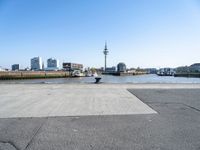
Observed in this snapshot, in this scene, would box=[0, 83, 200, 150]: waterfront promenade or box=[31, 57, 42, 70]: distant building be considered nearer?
box=[0, 83, 200, 150]: waterfront promenade

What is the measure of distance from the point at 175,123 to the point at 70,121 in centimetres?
313

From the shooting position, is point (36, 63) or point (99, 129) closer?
point (99, 129)

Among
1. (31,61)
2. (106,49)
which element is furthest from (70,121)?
(31,61)

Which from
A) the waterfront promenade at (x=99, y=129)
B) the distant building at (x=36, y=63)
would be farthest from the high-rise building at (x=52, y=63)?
the waterfront promenade at (x=99, y=129)

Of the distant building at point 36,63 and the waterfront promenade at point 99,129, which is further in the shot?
the distant building at point 36,63

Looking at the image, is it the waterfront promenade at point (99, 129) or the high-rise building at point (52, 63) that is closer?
the waterfront promenade at point (99, 129)

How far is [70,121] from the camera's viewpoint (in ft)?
18.8

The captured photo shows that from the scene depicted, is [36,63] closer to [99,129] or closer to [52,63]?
[52,63]

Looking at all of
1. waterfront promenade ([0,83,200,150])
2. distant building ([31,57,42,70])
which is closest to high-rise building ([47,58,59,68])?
distant building ([31,57,42,70])

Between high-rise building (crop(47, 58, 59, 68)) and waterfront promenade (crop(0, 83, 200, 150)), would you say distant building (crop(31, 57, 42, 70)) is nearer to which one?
high-rise building (crop(47, 58, 59, 68))

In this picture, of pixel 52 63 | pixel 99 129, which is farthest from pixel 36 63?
pixel 99 129

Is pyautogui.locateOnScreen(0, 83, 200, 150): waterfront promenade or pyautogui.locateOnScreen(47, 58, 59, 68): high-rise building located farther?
pyautogui.locateOnScreen(47, 58, 59, 68): high-rise building

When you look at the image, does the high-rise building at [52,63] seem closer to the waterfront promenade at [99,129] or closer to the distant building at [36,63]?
the distant building at [36,63]

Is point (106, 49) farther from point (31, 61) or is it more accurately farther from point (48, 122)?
point (48, 122)
